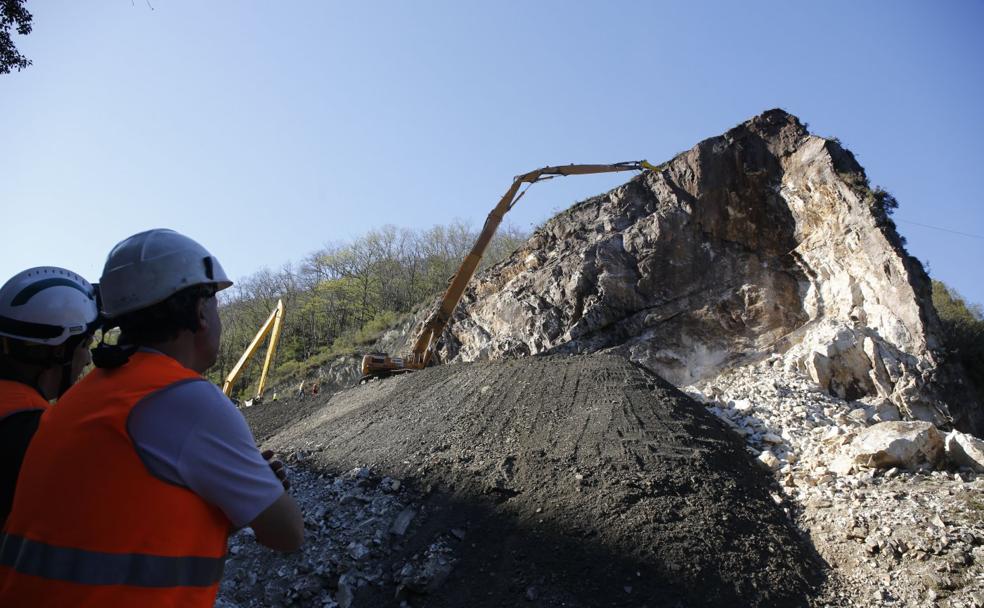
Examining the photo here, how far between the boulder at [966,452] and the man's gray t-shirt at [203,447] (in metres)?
8.13

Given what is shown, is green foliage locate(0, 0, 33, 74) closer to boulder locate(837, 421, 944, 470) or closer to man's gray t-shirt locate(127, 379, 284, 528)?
man's gray t-shirt locate(127, 379, 284, 528)

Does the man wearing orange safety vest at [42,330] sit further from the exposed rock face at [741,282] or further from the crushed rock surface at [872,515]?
the exposed rock face at [741,282]

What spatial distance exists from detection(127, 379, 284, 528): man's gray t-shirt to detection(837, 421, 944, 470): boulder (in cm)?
744

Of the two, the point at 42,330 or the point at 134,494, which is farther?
the point at 42,330

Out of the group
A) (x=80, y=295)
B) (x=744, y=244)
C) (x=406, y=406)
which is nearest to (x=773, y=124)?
(x=744, y=244)

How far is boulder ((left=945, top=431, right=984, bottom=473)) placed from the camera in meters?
6.80

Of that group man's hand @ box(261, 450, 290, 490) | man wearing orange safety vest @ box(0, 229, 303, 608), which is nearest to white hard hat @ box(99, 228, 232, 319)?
man wearing orange safety vest @ box(0, 229, 303, 608)

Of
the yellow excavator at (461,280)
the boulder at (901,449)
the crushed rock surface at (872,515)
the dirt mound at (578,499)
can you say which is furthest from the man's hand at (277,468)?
the yellow excavator at (461,280)

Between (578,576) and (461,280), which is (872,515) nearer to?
(578,576)

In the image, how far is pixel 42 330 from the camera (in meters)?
2.49

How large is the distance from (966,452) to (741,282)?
23.9 feet

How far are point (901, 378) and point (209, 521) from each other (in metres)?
11.2

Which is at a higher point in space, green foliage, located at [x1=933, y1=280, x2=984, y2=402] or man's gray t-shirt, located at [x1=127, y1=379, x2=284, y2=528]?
green foliage, located at [x1=933, y1=280, x2=984, y2=402]

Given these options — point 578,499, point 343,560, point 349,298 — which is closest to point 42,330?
point 343,560
